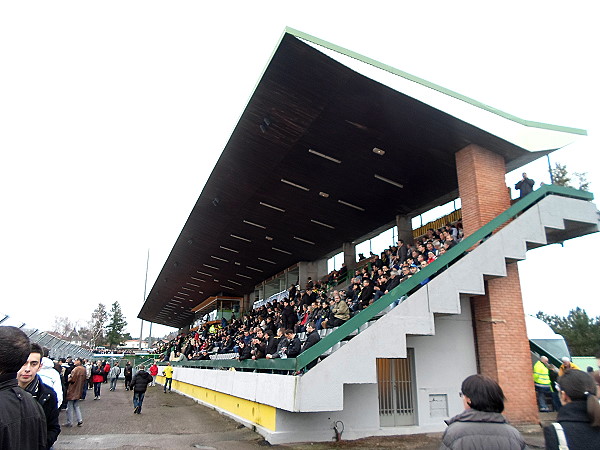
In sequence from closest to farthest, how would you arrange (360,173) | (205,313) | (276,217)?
(360,173), (276,217), (205,313)

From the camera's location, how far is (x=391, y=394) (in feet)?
38.4

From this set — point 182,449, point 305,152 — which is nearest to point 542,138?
point 305,152

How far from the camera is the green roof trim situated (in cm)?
999

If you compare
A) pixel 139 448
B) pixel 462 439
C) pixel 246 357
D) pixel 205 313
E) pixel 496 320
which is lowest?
pixel 139 448

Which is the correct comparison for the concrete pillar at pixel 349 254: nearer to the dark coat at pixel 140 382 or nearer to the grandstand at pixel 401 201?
the grandstand at pixel 401 201

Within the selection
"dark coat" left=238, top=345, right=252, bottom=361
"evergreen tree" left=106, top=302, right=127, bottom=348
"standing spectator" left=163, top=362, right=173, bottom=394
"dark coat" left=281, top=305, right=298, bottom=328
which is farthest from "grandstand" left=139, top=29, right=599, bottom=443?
"evergreen tree" left=106, top=302, right=127, bottom=348

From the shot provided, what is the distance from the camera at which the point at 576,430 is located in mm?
3057

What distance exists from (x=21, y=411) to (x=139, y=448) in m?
8.52

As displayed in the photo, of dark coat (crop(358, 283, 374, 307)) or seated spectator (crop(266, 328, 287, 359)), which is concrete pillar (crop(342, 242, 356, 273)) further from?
seated spectator (crop(266, 328, 287, 359))

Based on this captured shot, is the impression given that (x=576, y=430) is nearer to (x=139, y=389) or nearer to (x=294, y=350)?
(x=294, y=350)

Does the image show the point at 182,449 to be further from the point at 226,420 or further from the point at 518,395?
the point at 518,395

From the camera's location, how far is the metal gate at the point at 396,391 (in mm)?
11555

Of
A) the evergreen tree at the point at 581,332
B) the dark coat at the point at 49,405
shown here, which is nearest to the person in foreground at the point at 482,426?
the dark coat at the point at 49,405

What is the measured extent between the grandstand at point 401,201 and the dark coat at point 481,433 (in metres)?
6.84
